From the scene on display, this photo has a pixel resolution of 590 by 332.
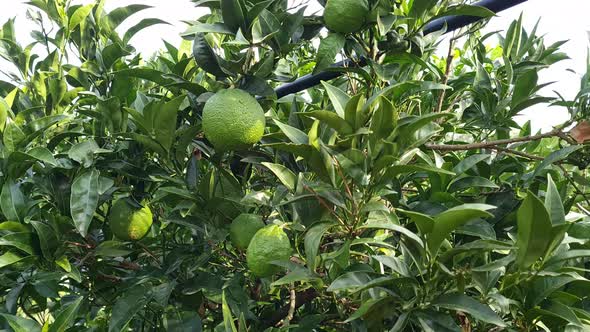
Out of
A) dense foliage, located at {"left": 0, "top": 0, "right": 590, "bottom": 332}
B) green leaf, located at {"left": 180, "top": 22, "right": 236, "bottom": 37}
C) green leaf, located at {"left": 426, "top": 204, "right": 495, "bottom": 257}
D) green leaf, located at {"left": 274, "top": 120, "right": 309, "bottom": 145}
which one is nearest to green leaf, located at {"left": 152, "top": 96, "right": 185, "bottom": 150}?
dense foliage, located at {"left": 0, "top": 0, "right": 590, "bottom": 332}

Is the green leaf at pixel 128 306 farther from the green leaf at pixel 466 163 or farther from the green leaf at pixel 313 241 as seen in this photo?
the green leaf at pixel 466 163

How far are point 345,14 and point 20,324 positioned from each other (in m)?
0.86

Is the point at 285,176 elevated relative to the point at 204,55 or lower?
lower

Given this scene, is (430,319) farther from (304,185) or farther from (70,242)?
(70,242)

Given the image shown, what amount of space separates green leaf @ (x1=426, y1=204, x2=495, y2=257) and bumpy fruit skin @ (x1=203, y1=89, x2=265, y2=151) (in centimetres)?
40

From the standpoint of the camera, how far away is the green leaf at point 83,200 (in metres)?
1.25

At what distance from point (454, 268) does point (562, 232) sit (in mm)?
193

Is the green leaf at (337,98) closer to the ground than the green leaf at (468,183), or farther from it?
farther from it

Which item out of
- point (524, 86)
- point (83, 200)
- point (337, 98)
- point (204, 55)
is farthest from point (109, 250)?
point (524, 86)

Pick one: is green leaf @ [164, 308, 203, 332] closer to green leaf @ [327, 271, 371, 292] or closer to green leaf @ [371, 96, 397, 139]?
green leaf @ [327, 271, 371, 292]

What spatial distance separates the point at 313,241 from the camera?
3.32 feet

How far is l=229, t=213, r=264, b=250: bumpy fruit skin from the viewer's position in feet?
4.00

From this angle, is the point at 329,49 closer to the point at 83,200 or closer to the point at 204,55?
the point at 204,55

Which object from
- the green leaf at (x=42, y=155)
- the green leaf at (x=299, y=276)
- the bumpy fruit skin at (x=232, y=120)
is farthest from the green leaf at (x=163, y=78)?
the green leaf at (x=299, y=276)
